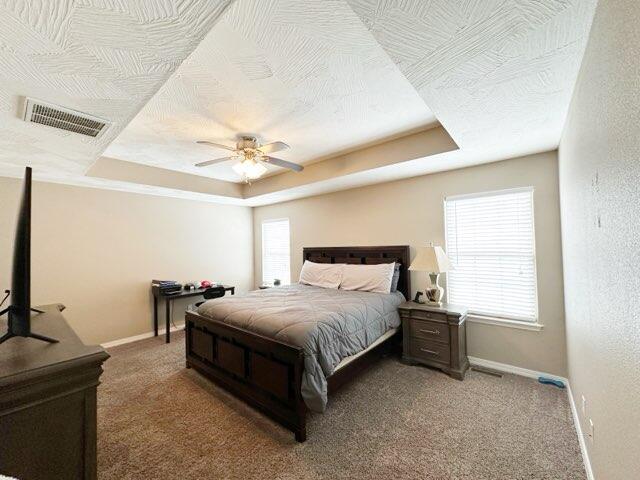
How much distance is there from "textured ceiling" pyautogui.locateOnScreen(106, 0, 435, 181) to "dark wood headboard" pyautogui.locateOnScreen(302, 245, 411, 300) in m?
1.51

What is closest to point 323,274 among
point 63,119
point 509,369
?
point 509,369

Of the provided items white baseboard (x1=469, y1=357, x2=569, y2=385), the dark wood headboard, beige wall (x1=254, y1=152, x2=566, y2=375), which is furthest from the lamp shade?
white baseboard (x1=469, y1=357, x2=569, y2=385)

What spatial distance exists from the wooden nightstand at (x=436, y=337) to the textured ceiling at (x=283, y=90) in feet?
6.49

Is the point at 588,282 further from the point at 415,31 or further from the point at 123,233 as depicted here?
the point at 123,233

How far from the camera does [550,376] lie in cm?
266

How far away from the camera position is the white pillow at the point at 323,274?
12.8 ft

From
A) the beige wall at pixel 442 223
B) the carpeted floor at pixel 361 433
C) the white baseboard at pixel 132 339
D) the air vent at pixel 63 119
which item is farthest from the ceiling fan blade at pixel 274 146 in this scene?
the white baseboard at pixel 132 339

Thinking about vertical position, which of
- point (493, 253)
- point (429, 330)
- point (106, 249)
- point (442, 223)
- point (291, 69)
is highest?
point (291, 69)

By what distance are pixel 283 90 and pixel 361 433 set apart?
262 centimetres

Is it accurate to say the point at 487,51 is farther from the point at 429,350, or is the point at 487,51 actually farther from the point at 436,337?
the point at 429,350

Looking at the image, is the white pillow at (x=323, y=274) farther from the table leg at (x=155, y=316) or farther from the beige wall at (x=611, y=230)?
the beige wall at (x=611, y=230)

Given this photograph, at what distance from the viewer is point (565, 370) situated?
2.60 metres

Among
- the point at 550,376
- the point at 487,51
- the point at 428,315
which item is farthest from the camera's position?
the point at 428,315

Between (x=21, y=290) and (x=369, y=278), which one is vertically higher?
(x=21, y=290)
